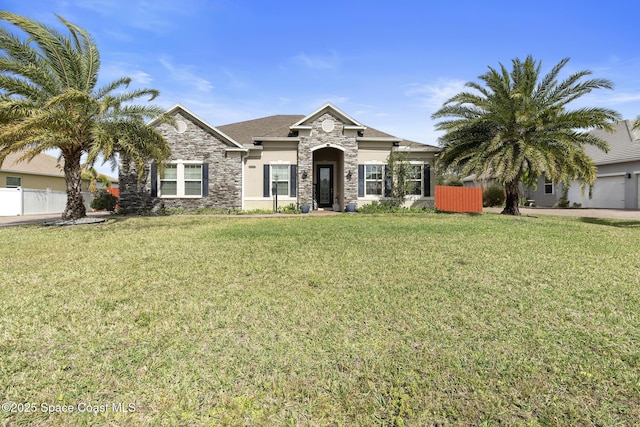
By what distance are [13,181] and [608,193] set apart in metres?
44.1

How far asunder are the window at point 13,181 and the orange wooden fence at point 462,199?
1158 inches

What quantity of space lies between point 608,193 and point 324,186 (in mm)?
21999

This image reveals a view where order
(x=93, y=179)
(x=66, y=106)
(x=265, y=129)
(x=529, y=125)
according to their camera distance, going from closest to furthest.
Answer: (x=66, y=106) < (x=529, y=125) < (x=265, y=129) < (x=93, y=179)

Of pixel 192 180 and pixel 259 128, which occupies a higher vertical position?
pixel 259 128

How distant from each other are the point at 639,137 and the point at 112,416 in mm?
33757

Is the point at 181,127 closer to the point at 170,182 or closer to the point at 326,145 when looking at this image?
the point at 170,182

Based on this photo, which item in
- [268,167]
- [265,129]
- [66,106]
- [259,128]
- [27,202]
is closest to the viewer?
[66,106]

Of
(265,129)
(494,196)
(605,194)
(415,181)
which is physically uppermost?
(265,129)

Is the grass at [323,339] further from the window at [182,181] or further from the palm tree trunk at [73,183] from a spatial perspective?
the window at [182,181]

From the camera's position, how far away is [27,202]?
19.9 m

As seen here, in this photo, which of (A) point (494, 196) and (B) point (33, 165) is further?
(A) point (494, 196)

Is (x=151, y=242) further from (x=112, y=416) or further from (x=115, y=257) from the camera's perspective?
(x=112, y=416)

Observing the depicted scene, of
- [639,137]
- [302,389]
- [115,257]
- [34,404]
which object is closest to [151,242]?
[115,257]

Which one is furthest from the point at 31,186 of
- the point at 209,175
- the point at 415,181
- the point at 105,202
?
the point at 415,181
